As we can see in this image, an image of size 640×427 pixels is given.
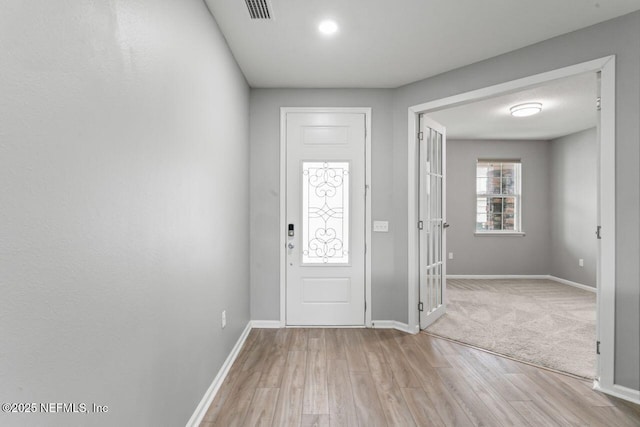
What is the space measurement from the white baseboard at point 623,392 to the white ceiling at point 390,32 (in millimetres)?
2590

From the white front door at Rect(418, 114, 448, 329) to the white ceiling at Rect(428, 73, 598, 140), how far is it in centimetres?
64

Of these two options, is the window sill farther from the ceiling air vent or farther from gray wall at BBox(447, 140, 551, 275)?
the ceiling air vent

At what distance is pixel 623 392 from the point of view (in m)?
2.08

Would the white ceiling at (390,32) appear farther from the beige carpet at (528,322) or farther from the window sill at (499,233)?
the window sill at (499,233)

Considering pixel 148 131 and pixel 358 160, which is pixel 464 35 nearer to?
pixel 358 160

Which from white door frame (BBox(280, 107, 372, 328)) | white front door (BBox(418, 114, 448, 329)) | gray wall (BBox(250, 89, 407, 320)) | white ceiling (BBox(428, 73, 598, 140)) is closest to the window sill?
white ceiling (BBox(428, 73, 598, 140))

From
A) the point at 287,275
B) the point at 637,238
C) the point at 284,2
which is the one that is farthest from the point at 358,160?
the point at 637,238

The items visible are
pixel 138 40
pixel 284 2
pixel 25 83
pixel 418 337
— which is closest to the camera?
pixel 25 83

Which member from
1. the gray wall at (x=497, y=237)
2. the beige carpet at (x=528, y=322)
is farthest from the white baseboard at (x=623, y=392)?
→ the gray wall at (x=497, y=237)

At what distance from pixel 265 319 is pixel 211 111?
228 centimetres

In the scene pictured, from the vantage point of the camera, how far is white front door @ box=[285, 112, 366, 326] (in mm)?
3361

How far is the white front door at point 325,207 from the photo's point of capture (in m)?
3.36

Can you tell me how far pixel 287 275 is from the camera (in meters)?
3.37

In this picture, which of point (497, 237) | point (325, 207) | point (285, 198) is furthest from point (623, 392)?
point (497, 237)
